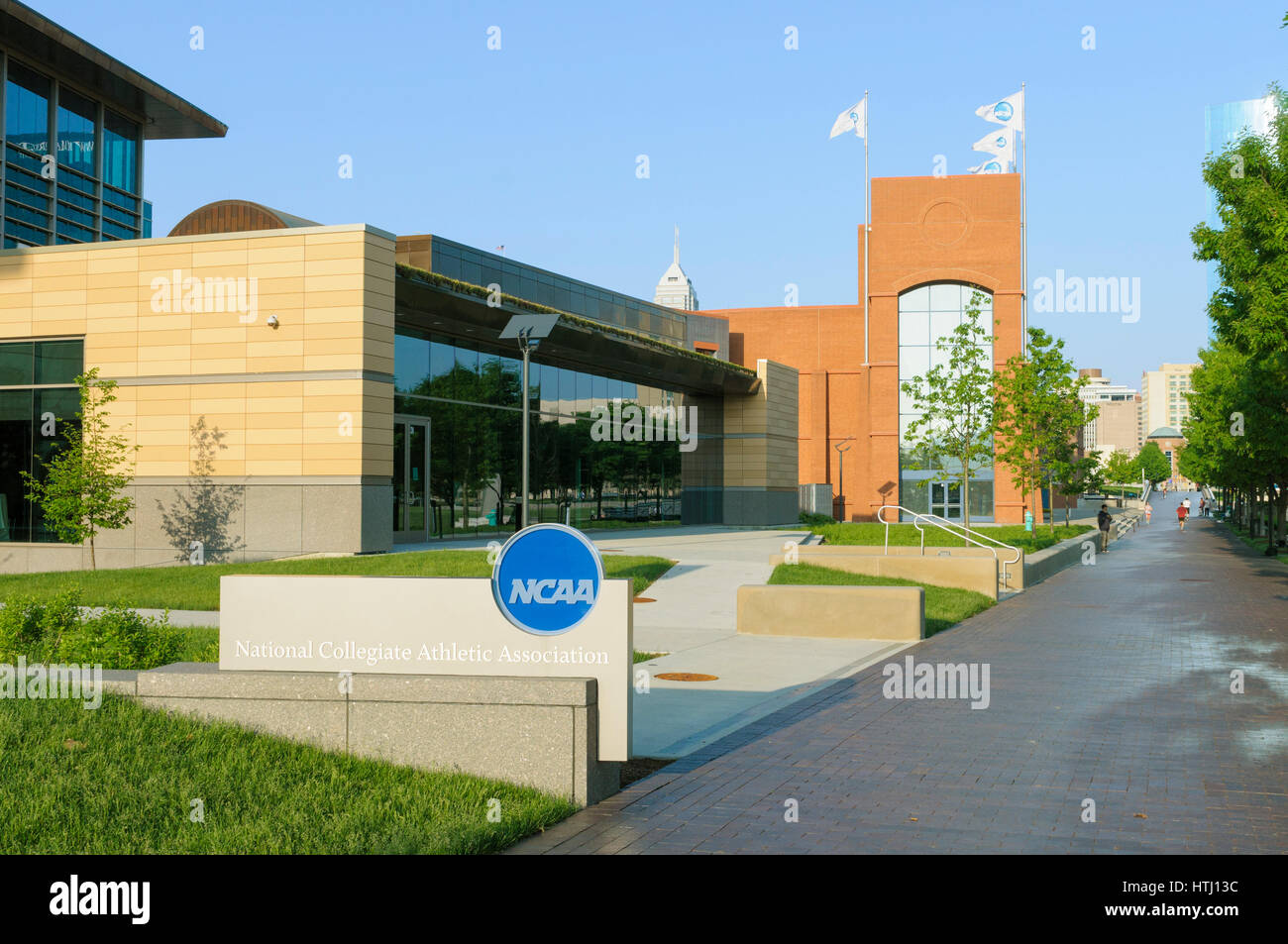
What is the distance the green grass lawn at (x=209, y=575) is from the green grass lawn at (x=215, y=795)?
397 inches

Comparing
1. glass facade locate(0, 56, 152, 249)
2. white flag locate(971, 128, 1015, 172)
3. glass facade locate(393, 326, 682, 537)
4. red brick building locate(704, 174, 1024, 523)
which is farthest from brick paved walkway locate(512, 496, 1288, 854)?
red brick building locate(704, 174, 1024, 523)

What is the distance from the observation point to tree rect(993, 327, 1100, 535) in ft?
133

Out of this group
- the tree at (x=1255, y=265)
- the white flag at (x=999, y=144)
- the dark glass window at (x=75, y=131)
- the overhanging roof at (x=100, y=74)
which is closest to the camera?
the tree at (x=1255, y=265)

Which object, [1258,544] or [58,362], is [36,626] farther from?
[1258,544]

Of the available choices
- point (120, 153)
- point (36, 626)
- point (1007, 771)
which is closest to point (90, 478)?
point (36, 626)

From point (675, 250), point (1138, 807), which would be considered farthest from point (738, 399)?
point (675, 250)

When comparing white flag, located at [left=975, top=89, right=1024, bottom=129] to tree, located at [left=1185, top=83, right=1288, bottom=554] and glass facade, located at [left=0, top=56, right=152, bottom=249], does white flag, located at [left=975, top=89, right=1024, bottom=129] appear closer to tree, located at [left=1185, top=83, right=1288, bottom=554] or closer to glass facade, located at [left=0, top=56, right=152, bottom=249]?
tree, located at [left=1185, top=83, right=1288, bottom=554]

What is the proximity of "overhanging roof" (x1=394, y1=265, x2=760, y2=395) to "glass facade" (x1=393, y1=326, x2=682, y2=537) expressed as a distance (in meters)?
0.51

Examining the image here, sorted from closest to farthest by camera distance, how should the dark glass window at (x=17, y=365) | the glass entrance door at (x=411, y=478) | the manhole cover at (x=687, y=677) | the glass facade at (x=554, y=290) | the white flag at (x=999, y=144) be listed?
the manhole cover at (x=687, y=677) → the dark glass window at (x=17, y=365) → the glass entrance door at (x=411, y=478) → the glass facade at (x=554, y=290) → the white flag at (x=999, y=144)

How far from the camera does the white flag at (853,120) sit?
179 ft

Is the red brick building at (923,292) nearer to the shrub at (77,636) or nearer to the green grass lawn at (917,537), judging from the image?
the green grass lawn at (917,537)

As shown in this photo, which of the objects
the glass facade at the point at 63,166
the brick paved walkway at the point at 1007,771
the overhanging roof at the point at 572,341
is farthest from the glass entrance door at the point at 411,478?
the brick paved walkway at the point at 1007,771

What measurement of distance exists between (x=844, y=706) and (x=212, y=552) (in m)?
18.1

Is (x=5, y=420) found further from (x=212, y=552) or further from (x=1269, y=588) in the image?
(x=1269, y=588)
